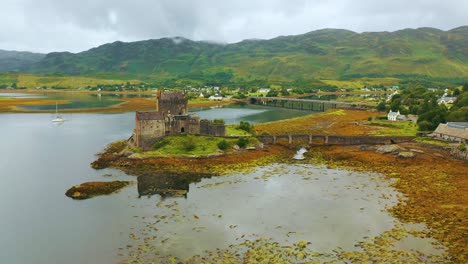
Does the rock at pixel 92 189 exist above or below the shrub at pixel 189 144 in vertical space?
below

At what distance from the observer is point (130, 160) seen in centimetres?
6481

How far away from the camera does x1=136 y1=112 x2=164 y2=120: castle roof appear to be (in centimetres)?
6968

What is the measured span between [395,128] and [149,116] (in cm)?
5913

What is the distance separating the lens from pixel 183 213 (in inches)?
1688

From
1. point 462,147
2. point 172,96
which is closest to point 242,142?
point 172,96

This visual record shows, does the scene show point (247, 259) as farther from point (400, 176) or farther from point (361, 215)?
point (400, 176)

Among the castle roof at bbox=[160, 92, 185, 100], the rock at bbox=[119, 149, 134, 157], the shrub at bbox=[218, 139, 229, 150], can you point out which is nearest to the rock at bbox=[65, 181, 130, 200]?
the rock at bbox=[119, 149, 134, 157]

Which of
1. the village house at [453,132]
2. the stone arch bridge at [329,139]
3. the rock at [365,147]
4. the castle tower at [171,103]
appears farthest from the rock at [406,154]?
the castle tower at [171,103]

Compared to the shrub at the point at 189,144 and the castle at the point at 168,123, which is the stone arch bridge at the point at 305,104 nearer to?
the castle at the point at 168,123

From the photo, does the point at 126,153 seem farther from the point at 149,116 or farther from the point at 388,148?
the point at 388,148

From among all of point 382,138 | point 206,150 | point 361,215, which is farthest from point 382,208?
point 382,138

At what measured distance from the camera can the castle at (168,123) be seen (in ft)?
229

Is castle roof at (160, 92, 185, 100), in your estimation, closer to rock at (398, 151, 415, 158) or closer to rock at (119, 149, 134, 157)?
rock at (119, 149, 134, 157)

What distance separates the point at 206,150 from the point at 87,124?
177ft
